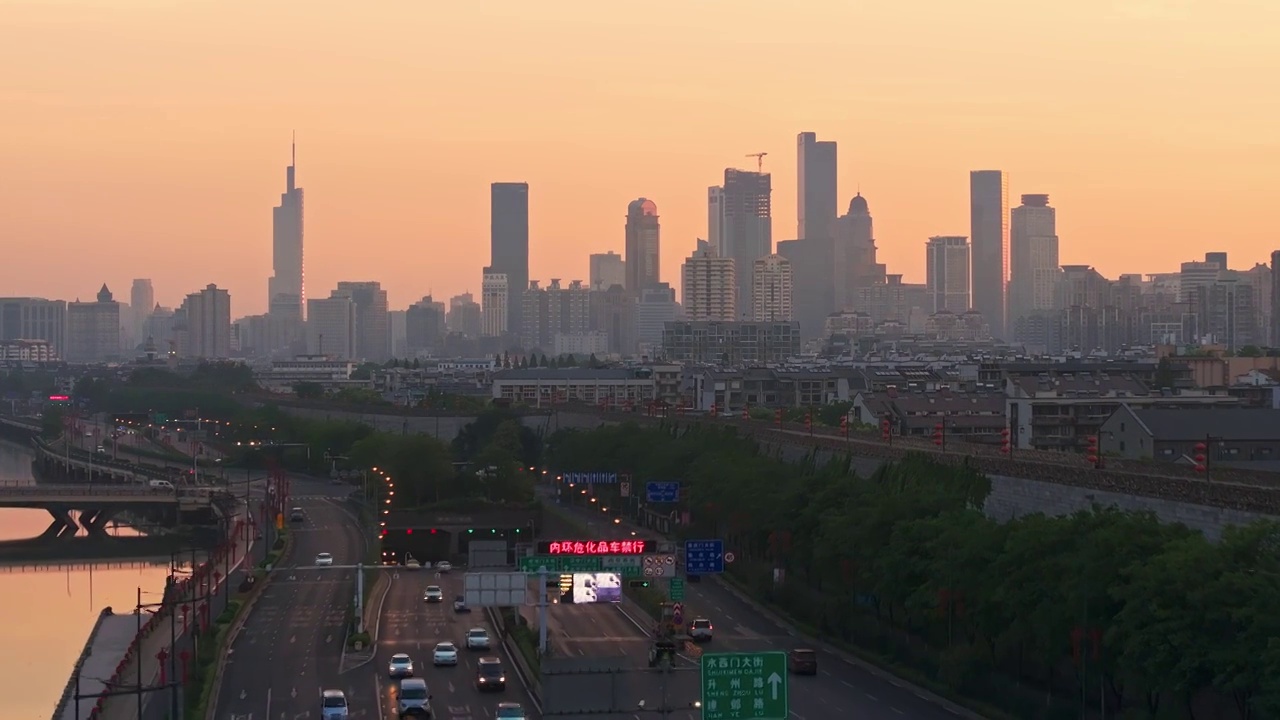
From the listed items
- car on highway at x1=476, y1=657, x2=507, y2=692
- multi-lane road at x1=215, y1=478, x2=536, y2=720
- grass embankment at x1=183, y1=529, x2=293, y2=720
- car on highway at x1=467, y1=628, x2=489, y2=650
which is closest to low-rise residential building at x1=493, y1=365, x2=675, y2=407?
multi-lane road at x1=215, y1=478, x2=536, y2=720

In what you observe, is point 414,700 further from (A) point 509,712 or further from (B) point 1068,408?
(B) point 1068,408

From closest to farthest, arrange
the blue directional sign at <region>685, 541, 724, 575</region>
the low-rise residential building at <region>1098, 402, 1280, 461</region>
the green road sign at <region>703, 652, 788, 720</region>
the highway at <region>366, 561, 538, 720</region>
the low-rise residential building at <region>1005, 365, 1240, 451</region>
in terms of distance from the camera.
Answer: the green road sign at <region>703, 652, 788, 720</region>, the highway at <region>366, 561, 538, 720</region>, the blue directional sign at <region>685, 541, 724, 575</region>, the low-rise residential building at <region>1098, 402, 1280, 461</region>, the low-rise residential building at <region>1005, 365, 1240, 451</region>

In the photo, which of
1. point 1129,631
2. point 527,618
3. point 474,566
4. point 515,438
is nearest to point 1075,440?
point 515,438

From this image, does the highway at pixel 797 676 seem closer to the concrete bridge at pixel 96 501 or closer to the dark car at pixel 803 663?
the dark car at pixel 803 663

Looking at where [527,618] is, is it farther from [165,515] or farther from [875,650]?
[165,515]

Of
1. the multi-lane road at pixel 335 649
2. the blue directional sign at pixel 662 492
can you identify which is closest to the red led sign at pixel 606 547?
the multi-lane road at pixel 335 649

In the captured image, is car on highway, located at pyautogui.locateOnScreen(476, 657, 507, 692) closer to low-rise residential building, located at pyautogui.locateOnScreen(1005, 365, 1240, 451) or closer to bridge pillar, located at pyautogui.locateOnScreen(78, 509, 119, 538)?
low-rise residential building, located at pyautogui.locateOnScreen(1005, 365, 1240, 451)
